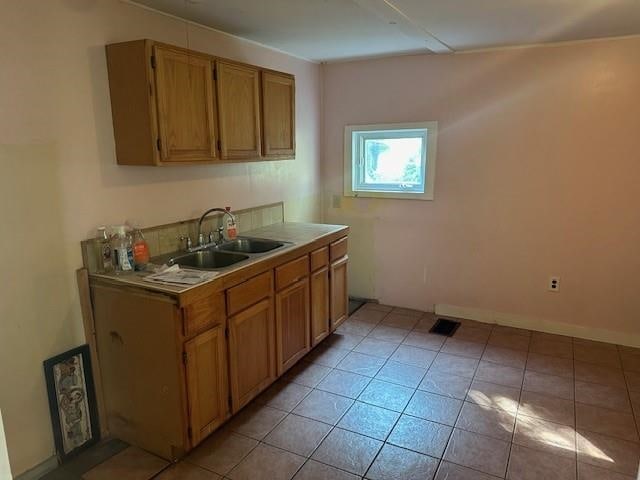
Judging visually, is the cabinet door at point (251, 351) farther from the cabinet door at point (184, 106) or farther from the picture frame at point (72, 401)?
the cabinet door at point (184, 106)

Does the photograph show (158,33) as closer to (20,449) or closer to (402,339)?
(20,449)

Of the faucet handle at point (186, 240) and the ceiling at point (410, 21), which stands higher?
the ceiling at point (410, 21)

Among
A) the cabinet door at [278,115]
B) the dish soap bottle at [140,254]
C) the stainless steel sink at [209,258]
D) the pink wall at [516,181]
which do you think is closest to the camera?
the dish soap bottle at [140,254]

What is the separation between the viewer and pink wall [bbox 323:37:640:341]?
3.23m

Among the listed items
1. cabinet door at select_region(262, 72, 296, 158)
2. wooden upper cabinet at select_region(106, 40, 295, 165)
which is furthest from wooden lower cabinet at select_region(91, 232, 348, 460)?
cabinet door at select_region(262, 72, 296, 158)

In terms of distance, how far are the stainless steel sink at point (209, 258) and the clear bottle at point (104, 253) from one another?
16.6 inches

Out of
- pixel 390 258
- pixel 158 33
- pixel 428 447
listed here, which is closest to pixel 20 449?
pixel 428 447

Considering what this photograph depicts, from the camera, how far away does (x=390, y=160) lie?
408cm

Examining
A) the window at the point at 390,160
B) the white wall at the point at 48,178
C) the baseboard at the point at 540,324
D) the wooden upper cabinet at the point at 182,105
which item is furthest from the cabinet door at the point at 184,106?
the baseboard at the point at 540,324

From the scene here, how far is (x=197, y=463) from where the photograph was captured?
219 centimetres

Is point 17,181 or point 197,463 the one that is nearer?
point 17,181

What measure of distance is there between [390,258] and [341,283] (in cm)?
78

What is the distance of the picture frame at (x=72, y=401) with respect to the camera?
7.04 ft

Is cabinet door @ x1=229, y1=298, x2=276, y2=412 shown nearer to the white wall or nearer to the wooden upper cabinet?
the white wall
